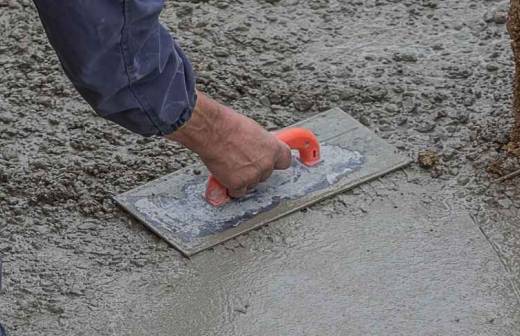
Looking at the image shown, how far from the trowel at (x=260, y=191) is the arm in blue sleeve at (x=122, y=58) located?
60cm

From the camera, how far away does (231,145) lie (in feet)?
10.6

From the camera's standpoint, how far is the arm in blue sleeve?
2350 millimetres

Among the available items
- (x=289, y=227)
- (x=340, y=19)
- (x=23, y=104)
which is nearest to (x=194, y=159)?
(x=289, y=227)

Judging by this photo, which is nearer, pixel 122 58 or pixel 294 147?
pixel 122 58

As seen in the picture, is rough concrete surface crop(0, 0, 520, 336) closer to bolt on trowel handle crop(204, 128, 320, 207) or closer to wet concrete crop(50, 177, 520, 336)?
wet concrete crop(50, 177, 520, 336)

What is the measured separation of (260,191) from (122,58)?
1.10 metres

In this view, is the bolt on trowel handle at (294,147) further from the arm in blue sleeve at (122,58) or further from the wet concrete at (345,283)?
the arm in blue sleeve at (122,58)

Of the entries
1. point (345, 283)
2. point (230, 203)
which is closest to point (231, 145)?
point (230, 203)

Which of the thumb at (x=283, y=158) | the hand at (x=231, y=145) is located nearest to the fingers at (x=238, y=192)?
the hand at (x=231, y=145)

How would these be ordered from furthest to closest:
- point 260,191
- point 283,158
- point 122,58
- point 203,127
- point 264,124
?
point 264,124 < point 260,191 < point 283,158 < point 203,127 < point 122,58

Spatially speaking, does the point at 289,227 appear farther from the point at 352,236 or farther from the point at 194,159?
the point at 194,159

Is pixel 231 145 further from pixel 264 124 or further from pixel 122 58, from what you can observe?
pixel 122 58

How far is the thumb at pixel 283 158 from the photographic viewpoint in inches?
132

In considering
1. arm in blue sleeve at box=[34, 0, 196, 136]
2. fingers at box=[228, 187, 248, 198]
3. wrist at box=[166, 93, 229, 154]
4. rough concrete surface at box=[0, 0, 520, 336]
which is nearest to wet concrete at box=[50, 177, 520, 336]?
rough concrete surface at box=[0, 0, 520, 336]
